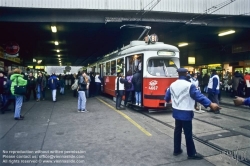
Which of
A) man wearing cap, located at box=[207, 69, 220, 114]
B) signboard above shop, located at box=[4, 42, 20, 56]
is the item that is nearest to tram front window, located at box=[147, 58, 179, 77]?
man wearing cap, located at box=[207, 69, 220, 114]

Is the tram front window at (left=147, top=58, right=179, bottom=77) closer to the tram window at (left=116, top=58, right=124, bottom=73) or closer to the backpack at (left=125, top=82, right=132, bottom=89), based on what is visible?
the backpack at (left=125, top=82, right=132, bottom=89)

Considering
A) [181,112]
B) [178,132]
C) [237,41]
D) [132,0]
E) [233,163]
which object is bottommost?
[233,163]

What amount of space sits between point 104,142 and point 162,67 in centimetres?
500

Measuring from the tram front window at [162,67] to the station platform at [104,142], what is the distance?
2024mm

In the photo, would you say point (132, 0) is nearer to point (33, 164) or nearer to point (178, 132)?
point (178, 132)

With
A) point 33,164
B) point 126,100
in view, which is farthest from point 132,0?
point 33,164

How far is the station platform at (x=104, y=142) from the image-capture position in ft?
14.6

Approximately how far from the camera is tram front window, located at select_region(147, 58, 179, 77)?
938cm

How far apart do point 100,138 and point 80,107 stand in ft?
14.1

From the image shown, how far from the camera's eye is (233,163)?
14.2 ft

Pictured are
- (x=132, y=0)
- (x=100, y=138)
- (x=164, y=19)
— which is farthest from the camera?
(x=164, y=19)

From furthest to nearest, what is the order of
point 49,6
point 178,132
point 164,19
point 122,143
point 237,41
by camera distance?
1. point 237,41
2. point 164,19
3. point 49,6
4. point 122,143
5. point 178,132

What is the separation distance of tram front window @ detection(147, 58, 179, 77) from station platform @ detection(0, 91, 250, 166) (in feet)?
6.64

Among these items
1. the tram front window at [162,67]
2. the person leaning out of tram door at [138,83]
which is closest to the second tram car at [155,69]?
the tram front window at [162,67]
